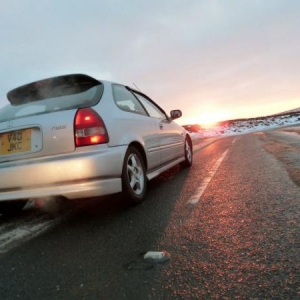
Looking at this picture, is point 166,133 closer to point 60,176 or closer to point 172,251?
point 60,176

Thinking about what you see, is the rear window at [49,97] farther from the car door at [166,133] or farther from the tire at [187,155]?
the tire at [187,155]

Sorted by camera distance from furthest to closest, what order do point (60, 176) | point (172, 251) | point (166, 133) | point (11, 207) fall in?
point (166, 133)
point (11, 207)
point (60, 176)
point (172, 251)

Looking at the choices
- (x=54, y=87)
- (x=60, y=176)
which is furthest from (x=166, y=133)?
(x=60, y=176)

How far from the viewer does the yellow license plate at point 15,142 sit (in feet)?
10.8

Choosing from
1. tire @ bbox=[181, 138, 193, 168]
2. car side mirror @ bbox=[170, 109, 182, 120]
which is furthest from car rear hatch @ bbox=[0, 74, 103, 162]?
tire @ bbox=[181, 138, 193, 168]

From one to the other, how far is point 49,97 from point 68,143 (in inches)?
33.3

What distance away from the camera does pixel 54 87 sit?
3.85 metres

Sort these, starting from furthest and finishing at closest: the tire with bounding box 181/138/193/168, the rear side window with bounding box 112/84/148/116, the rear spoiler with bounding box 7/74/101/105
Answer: the tire with bounding box 181/138/193/168 → the rear side window with bounding box 112/84/148/116 → the rear spoiler with bounding box 7/74/101/105

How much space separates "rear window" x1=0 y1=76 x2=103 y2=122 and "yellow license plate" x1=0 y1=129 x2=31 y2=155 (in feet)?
0.84

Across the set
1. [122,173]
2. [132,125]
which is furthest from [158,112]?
[122,173]

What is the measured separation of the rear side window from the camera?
4.04m

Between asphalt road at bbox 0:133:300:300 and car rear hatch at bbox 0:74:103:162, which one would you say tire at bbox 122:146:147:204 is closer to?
asphalt road at bbox 0:133:300:300

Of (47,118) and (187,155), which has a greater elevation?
(47,118)

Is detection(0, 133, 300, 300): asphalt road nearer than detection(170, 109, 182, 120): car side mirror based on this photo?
Yes
